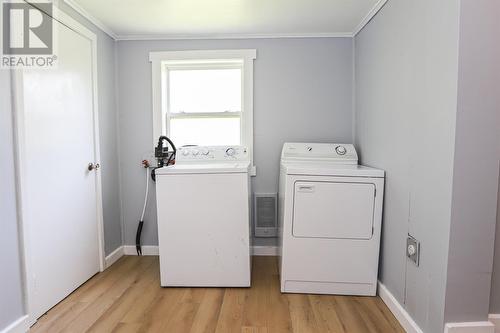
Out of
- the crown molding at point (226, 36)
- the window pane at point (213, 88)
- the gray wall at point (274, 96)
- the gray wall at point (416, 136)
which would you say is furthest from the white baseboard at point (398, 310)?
the crown molding at point (226, 36)

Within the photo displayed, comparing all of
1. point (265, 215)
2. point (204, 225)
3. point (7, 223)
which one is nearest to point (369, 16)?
point (265, 215)

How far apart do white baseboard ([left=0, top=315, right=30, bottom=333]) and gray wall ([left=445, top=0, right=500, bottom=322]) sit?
2.26m

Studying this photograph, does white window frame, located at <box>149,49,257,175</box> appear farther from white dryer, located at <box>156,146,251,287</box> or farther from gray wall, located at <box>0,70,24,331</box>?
gray wall, located at <box>0,70,24,331</box>

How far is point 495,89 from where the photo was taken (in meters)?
1.21

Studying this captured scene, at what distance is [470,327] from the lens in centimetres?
129

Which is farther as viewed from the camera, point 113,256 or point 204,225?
point 113,256

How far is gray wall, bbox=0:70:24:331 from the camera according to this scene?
4.75 feet

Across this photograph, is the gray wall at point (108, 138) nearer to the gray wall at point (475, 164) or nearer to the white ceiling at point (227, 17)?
the white ceiling at point (227, 17)

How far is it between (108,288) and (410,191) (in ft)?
7.33

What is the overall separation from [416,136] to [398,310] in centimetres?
107

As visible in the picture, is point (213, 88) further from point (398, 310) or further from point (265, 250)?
point (398, 310)

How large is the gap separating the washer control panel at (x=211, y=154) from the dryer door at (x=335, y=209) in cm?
77

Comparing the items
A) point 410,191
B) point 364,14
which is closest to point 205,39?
point 364,14

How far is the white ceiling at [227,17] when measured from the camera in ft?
6.59
